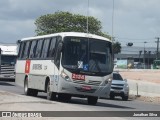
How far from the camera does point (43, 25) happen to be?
90812 millimetres

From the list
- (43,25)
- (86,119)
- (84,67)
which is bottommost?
(86,119)

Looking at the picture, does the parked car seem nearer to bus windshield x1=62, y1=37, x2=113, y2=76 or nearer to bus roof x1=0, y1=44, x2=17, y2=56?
bus windshield x1=62, y1=37, x2=113, y2=76

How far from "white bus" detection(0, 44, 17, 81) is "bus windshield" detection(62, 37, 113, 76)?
20301 millimetres

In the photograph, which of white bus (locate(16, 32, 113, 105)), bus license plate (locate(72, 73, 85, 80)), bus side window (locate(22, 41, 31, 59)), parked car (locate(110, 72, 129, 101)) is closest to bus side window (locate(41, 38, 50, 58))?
white bus (locate(16, 32, 113, 105))

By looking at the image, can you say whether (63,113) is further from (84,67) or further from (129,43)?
(129,43)

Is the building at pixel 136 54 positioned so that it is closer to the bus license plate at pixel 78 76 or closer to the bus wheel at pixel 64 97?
the bus wheel at pixel 64 97

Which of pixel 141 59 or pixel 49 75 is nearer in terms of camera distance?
pixel 49 75

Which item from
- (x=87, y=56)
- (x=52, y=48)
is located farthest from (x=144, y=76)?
(x=87, y=56)

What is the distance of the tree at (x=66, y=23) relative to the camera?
8794cm

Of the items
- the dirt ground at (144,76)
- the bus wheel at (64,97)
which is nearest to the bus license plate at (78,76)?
the bus wheel at (64,97)

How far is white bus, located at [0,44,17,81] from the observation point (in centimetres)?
4538

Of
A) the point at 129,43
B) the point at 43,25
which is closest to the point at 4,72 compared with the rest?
the point at 43,25

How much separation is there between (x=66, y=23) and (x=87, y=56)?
6400 centimetres

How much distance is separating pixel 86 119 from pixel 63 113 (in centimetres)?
169
